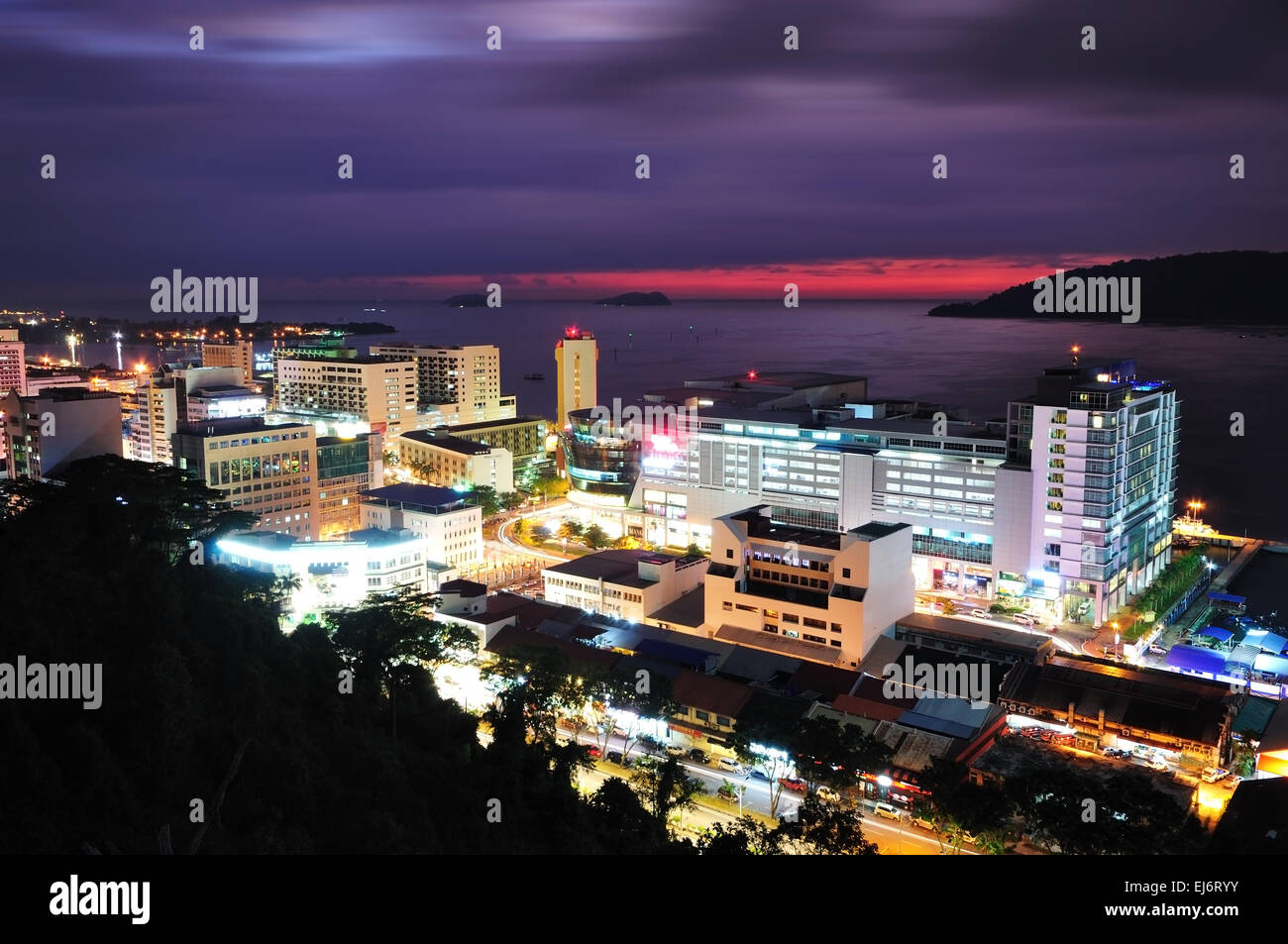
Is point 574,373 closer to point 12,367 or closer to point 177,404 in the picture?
point 177,404

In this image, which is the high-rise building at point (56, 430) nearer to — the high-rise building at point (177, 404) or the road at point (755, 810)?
the high-rise building at point (177, 404)

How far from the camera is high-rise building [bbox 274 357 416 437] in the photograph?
37.7 m

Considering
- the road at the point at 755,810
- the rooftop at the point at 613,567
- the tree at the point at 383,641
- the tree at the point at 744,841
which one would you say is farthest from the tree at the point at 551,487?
the tree at the point at 744,841

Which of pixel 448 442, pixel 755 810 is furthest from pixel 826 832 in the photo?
pixel 448 442

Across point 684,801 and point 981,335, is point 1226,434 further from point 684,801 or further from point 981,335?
point 981,335

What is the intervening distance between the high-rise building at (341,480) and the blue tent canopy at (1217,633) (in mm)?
19249

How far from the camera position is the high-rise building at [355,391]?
37.7 meters

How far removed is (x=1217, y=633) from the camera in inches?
749

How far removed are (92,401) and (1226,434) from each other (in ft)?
134

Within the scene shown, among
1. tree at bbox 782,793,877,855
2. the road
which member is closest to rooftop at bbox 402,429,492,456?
the road

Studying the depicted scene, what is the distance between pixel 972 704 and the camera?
1361cm

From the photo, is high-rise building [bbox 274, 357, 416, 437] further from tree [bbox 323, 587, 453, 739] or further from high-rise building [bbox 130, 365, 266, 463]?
tree [bbox 323, 587, 453, 739]

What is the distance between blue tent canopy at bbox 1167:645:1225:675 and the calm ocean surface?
1303 cm
